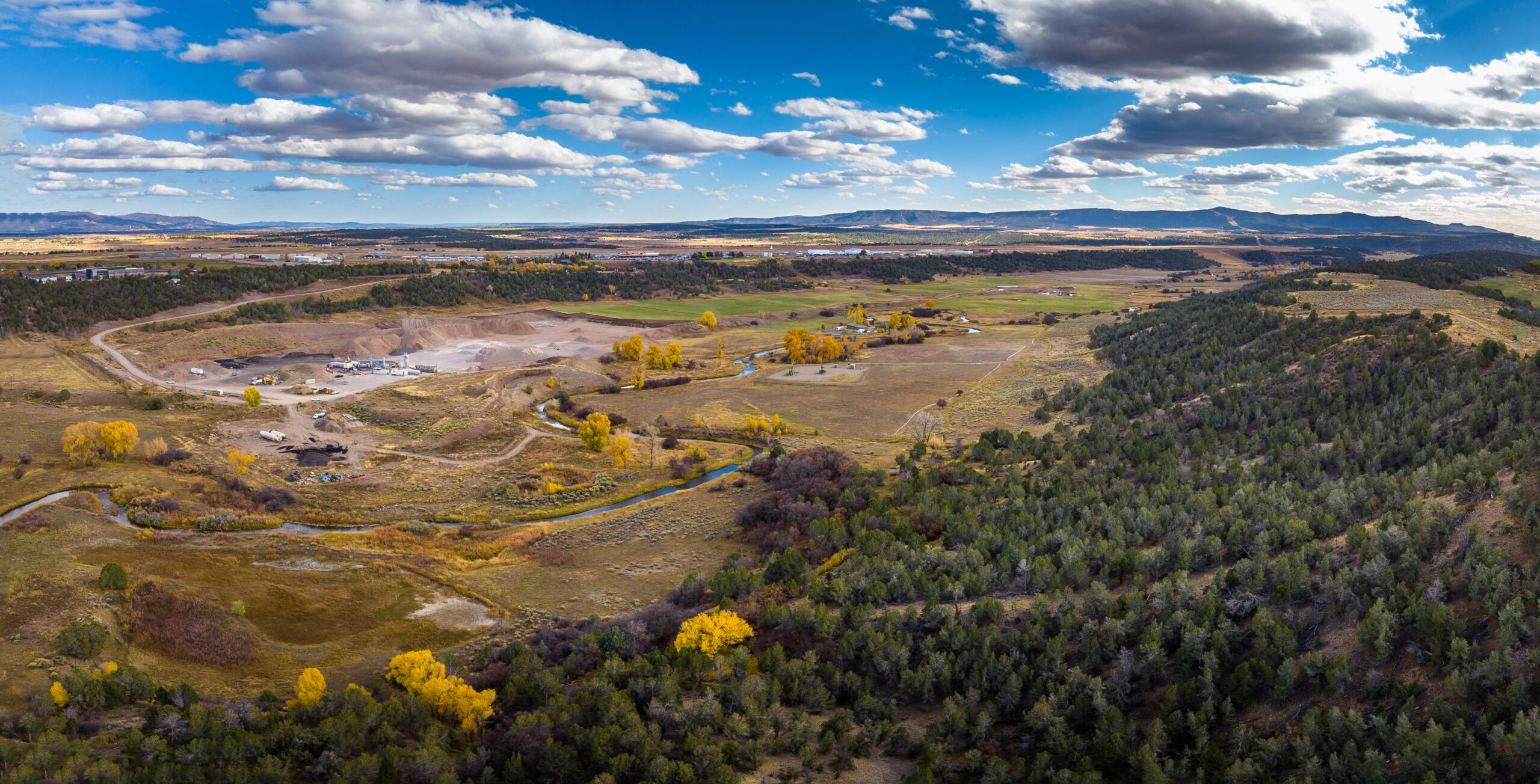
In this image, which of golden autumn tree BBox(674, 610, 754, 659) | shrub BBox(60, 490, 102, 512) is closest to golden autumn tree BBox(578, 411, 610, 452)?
shrub BBox(60, 490, 102, 512)

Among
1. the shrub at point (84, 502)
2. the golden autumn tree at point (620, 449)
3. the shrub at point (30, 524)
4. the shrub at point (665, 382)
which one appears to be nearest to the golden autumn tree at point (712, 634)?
the golden autumn tree at point (620, 449)

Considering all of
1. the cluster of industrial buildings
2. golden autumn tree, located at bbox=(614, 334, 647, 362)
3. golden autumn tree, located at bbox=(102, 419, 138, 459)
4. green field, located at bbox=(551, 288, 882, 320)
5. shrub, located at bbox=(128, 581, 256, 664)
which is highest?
the cluster of industrial buildings

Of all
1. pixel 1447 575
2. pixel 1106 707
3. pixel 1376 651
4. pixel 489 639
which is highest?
pixel 1447 575

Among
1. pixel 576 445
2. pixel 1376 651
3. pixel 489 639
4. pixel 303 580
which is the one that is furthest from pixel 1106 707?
pixel 576 445

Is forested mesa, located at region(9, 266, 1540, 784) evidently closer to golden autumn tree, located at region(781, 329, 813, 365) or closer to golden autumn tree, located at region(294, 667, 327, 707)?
golden autumn tree, located at region(294, 667, 327, 707)

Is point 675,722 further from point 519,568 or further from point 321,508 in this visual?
point 321,508
